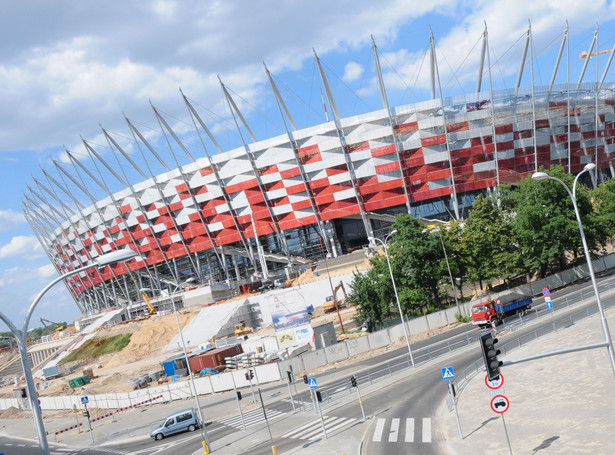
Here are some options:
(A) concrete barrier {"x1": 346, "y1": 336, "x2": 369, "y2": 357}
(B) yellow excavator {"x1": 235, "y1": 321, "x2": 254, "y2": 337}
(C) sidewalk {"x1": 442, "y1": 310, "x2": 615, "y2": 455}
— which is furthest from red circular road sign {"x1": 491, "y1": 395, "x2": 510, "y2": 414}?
(B) yellow excavator {"x1": 235, "y1": 321, "x2": 254, "y2": 337}

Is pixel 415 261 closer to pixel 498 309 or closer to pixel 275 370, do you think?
pixel 498 309

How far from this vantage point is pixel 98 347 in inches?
3625

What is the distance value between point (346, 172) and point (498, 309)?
50880mm

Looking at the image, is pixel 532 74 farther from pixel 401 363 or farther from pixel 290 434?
pixel 290 434

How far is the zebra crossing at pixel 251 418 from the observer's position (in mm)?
30941

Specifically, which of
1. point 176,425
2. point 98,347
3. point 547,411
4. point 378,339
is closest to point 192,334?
point 98,347

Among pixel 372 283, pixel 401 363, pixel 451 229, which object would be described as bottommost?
pixel 401 363

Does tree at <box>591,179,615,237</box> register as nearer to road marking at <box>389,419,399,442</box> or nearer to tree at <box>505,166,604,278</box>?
tree at <box>505,166,604,278</box>

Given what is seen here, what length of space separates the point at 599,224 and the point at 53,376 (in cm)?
7948

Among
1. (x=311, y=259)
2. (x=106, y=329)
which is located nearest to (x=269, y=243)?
(x=311, y=259)

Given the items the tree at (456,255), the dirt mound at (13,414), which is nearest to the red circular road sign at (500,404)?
the tree at (456,255)

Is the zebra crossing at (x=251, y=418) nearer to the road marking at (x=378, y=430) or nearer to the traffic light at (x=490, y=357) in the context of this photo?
the road marking at (x=378, y=430)

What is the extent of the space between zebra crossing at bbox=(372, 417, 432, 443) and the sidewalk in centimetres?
78

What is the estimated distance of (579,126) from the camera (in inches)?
3600
